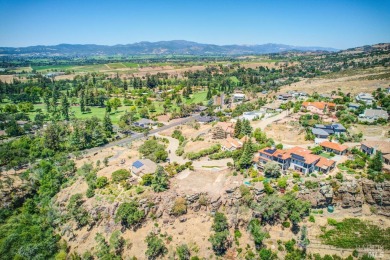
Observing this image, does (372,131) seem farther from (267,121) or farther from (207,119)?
(207,119)

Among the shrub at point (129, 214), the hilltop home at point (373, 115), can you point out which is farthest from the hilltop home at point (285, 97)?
the shrub at point (129, 214)

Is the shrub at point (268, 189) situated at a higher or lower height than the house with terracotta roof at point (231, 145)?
lower

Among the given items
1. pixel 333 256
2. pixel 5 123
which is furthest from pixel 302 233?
pixel 5 123

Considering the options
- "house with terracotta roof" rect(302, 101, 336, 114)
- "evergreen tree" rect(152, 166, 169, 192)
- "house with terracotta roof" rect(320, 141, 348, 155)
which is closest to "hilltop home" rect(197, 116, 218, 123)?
"house with terracotta roof" rect(302, 101, 336, 114)

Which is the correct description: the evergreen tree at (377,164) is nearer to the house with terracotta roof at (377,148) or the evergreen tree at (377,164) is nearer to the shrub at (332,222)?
the house with terracotta roof at (377,148)

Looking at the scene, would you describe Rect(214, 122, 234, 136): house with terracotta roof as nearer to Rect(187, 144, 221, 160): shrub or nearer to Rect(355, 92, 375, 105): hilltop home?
Rect(187, 144, 221, 160): shrub
